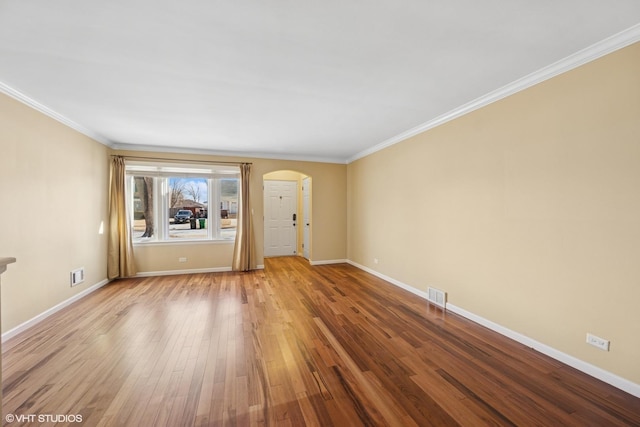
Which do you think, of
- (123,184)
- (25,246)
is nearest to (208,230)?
(123,184)

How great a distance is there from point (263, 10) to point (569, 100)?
2.58 meters

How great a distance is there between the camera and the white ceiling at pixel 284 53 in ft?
5.51

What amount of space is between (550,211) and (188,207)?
5.76 metres

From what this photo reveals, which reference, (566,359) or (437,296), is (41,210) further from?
(566,359)

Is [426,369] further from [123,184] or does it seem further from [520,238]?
[123,184]

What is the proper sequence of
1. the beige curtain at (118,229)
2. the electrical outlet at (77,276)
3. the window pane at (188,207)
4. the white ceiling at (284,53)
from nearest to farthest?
the white ceiling at (284,53)
the electrical outlet at (77,276)
the beige curtain at (118,229)
the window pane at (188,207)

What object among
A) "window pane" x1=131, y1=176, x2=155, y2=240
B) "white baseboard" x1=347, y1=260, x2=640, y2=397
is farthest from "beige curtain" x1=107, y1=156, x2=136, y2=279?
"white baseboard" x1=347, y1=260, x2=640, y2=397

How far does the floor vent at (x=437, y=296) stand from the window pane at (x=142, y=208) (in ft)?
17.0

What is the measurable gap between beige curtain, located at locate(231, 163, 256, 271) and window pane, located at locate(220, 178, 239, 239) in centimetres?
25

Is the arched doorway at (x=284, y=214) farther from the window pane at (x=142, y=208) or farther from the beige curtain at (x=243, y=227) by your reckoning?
the window pane at (x=142, y=208)

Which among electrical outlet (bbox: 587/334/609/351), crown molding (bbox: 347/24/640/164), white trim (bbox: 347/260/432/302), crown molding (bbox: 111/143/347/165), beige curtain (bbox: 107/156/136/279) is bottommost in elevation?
white trim (bbox: 347/260/432/302)

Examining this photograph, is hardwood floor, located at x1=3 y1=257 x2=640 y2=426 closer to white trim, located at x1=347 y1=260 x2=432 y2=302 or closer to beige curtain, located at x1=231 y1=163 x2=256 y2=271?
white trim, located at x1=347 y1=260 x2=432 y2=302

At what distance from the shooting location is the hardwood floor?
5.74ft

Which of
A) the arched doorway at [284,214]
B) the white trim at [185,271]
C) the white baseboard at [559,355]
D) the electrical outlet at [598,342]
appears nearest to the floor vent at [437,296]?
the white baseboard at [559,355]
